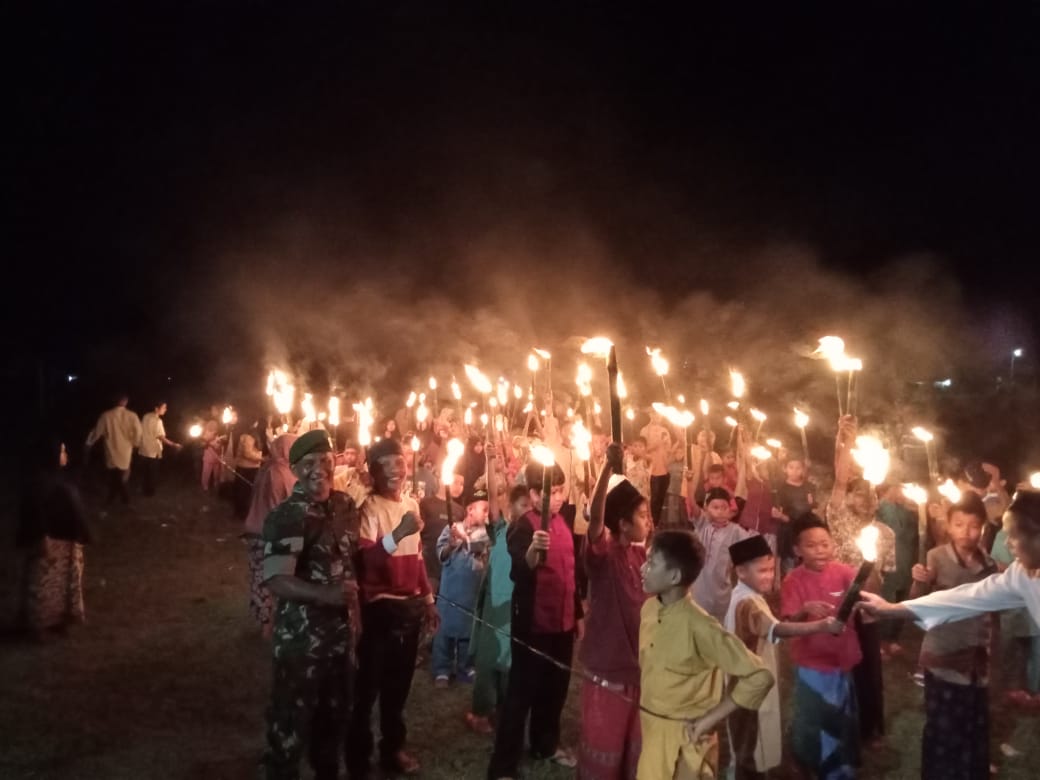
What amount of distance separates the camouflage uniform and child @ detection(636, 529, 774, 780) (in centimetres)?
156

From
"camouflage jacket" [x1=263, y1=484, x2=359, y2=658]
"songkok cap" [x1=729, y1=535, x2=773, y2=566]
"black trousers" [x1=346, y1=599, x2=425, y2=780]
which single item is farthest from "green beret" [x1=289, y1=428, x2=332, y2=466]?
"songkok cap" [x1=729, y1=535, x2=773, y2=566]

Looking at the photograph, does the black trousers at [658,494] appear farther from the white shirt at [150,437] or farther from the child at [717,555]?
the white shirt at [150,437]

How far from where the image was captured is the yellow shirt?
11.4 ft

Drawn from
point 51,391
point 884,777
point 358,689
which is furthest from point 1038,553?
point 51,391

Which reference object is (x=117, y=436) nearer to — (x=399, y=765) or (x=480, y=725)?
(x=480, y=725)

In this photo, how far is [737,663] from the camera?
340 cm

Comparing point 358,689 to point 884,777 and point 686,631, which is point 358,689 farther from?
point 884,777

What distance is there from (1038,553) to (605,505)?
2.09 meters

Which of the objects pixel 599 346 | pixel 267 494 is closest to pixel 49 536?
pixel 267 494

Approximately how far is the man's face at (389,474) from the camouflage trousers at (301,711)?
1.12 m

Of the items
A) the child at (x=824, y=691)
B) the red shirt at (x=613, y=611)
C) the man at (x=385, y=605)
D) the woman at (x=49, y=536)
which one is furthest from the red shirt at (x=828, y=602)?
the woman at (x=49, y=536)

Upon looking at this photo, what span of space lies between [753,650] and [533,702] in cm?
140

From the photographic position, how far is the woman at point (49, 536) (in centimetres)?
774

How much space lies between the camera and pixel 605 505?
4.64 metres
